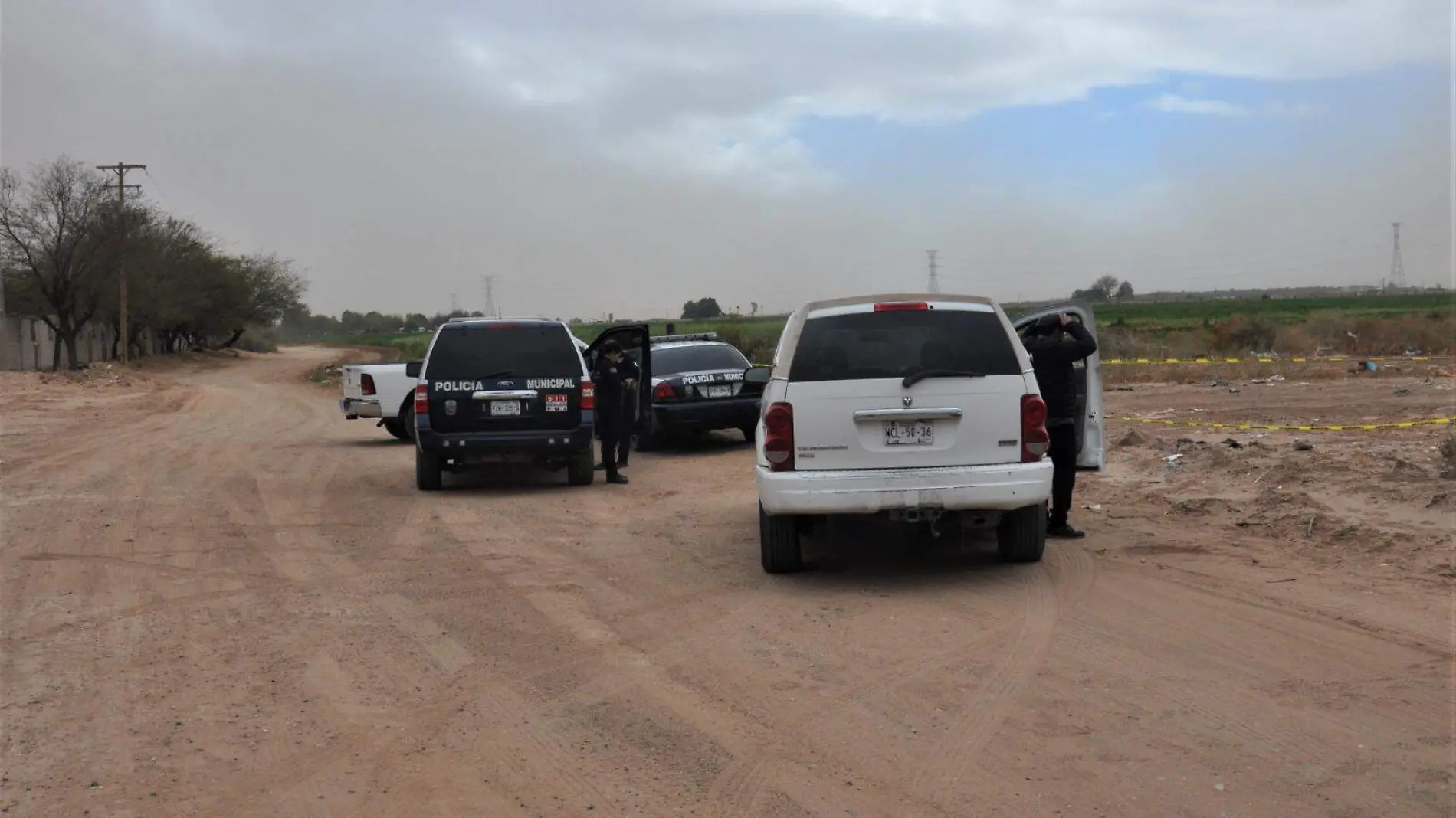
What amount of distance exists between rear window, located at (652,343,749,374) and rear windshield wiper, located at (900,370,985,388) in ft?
31.2

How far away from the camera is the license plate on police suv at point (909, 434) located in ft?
26.1

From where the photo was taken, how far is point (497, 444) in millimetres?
13086

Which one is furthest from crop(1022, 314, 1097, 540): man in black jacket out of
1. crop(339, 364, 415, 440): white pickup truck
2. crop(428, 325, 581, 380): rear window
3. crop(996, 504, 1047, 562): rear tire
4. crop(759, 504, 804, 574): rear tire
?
crop(339, 364, 415, 440): white pickup truck

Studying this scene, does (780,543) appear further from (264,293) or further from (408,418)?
(264,293)

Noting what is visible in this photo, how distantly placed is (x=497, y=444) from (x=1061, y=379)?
19.9 feet

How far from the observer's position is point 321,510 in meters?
11.9

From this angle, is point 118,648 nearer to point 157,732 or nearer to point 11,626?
point 11,626

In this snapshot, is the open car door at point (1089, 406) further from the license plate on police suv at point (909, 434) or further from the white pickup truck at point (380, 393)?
the white pickup truck at point (380, 393)

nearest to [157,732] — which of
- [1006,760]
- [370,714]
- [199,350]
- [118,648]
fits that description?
[370,714]

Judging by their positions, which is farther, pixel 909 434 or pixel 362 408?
pixel 362 408

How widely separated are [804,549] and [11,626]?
5.24m

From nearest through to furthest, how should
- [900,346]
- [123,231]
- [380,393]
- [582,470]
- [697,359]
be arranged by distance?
[900,346], [582,470], [697,359], [380,393], [123,231]

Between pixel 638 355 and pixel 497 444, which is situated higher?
pixel 638 355

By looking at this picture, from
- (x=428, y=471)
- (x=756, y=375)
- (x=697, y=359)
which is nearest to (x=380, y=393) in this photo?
(x=697, y=359)
